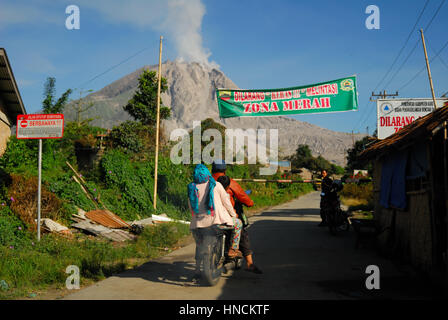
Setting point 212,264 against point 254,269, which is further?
point 254,269

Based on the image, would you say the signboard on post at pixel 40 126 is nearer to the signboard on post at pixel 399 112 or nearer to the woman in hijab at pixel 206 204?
the woman in hijab at pixel 206 204

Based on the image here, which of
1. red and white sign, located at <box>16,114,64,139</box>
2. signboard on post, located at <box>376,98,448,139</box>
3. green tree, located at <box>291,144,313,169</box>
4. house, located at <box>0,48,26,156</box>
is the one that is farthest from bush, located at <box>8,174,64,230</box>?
green tree, located at <box>291,144,313,169</box>

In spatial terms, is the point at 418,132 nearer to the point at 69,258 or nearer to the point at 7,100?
the point at 69,258

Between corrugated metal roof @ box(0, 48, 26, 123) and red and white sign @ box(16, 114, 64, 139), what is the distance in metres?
4.82

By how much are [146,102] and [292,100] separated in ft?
90.5

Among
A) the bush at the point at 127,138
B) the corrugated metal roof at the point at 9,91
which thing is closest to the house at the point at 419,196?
the corrugated metal roof at the point at 9,91

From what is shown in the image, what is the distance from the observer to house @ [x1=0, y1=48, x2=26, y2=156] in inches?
553

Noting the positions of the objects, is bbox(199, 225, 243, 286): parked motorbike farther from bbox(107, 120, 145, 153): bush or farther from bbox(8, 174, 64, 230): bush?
bbox(107, 120, 145, 153): bush

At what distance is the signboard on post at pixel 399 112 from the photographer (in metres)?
18.1

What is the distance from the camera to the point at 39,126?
32.9ft

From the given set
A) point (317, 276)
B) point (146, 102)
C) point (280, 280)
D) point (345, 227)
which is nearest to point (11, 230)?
point (280, 280)
